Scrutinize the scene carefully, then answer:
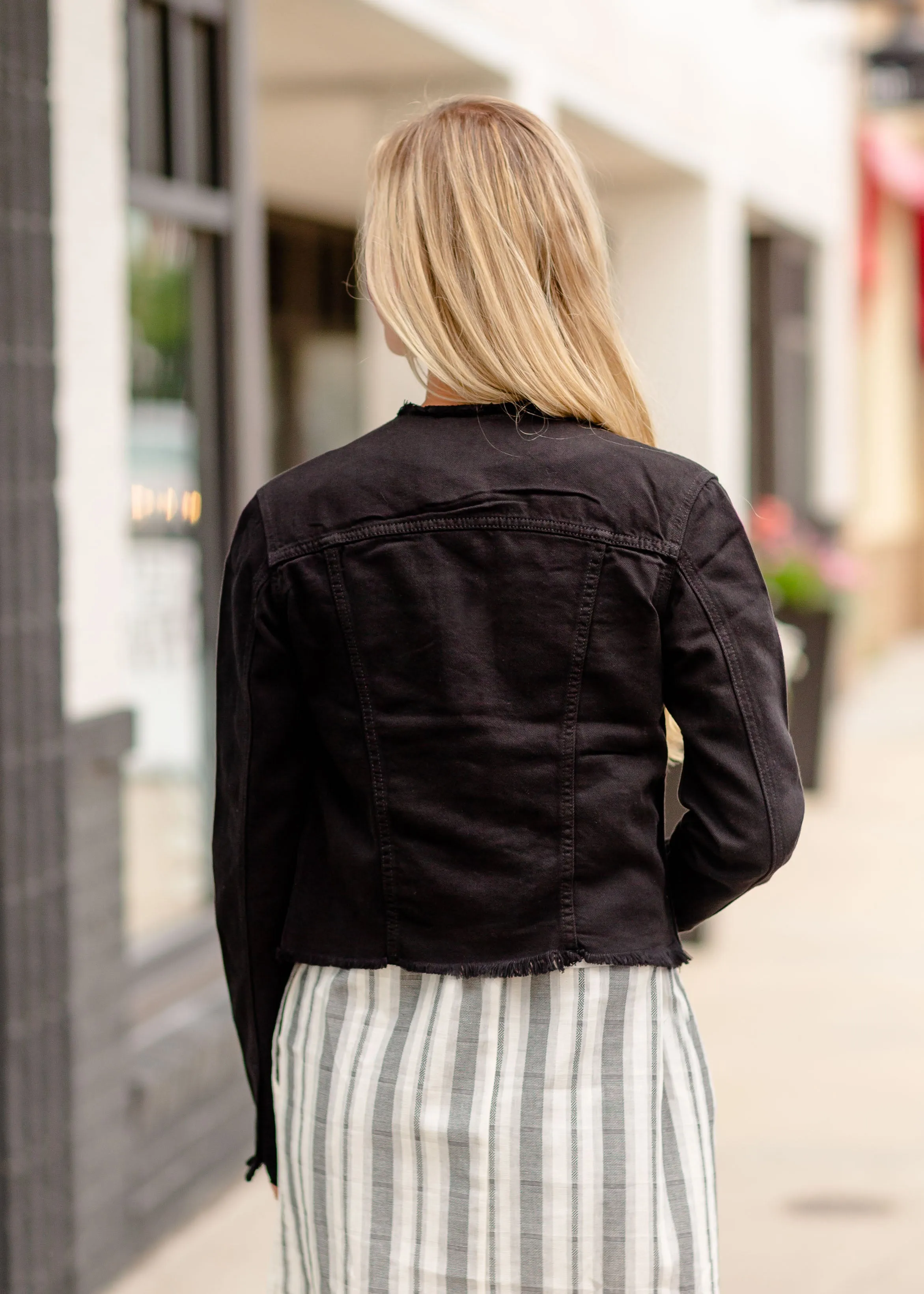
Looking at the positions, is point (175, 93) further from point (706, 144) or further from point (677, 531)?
point (706, 144)

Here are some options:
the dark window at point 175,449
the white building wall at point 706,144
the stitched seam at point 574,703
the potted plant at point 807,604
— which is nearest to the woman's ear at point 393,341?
the stitched seam at point 574,703

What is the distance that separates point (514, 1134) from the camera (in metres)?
1.72

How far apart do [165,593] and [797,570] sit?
4.43 m

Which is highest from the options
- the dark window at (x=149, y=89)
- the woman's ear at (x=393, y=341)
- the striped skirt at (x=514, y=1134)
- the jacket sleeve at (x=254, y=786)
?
the dark window at (x=149, y=89)

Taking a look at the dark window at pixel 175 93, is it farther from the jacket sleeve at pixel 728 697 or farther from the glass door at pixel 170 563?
the jacket sleeve at pixel 728 697

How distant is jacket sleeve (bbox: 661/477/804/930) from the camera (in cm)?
167

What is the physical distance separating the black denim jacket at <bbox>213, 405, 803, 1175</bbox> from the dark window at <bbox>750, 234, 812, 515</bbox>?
32.0 feet

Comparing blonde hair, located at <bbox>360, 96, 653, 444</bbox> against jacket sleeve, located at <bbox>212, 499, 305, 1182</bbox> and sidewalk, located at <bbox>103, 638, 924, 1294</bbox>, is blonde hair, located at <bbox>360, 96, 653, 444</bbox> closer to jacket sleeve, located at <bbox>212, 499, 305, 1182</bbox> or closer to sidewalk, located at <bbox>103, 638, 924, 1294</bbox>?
jacket sleeve, located at <bbox>212, 499, 305, 1182</bbox>

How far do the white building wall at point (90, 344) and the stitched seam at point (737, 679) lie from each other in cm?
185

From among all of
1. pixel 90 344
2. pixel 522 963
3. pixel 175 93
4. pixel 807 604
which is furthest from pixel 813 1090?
pixel 807 604

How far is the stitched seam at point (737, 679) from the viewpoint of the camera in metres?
1.67

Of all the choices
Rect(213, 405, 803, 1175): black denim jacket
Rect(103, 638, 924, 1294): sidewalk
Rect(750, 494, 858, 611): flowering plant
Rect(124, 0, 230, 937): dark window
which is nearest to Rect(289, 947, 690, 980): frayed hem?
Rect(213, 405, 803, 1175): black denim jacket

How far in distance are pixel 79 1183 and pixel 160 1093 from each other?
0.37 metres

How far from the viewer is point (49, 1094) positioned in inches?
126
